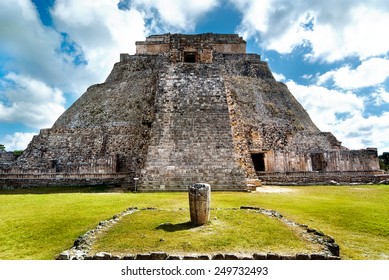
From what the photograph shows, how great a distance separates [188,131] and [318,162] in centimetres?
789

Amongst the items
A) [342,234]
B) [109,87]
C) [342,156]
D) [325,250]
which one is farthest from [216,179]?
[109,87]

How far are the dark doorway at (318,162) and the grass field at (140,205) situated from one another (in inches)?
274

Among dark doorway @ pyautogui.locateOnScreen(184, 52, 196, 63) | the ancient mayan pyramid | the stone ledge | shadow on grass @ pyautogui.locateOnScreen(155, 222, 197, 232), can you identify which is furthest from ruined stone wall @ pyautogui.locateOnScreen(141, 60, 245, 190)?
the stone ledge

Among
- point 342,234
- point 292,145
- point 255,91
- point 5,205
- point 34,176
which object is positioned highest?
point 255,91

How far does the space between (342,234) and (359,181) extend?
11.0m

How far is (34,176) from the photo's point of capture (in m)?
14.1

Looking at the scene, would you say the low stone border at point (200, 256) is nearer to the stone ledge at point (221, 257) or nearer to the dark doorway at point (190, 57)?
the stone ledge at point (221, 257)

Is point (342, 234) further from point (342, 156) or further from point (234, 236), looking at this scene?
point (342, 156)

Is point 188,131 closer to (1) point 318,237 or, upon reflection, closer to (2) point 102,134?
(2) point 102,134

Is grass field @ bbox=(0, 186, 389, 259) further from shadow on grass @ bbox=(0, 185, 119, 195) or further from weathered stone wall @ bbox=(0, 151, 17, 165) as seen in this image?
weathered stone wall @ bbox=(0, 151, 17, 165)

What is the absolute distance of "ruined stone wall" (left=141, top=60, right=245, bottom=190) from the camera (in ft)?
38.7

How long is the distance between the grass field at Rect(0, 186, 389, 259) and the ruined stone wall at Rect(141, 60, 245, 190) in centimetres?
279

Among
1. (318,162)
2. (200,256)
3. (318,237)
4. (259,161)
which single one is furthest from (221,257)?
(318,162)

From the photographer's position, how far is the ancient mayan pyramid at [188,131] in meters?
12.8
